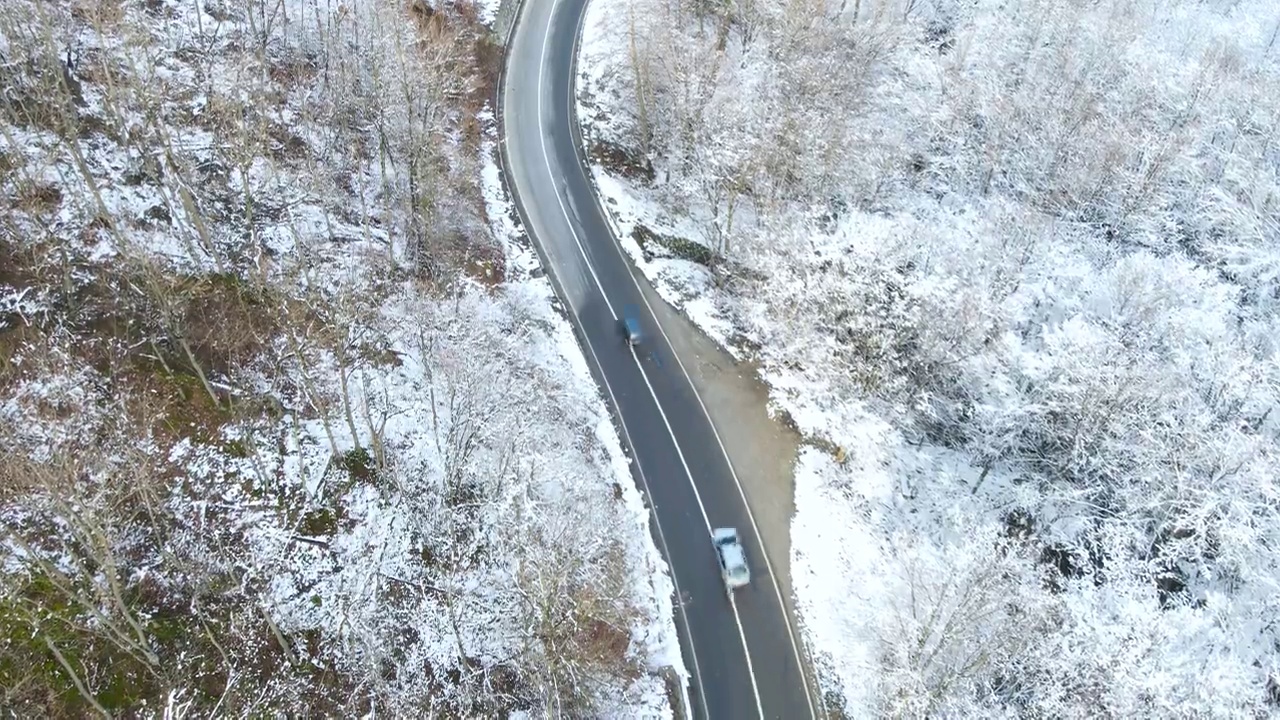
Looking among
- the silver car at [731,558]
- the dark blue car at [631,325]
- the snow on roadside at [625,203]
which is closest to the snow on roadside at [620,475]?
the silver car at [731,558]

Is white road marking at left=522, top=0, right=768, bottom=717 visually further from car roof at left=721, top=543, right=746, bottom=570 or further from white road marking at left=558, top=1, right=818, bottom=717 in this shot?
car roof at left=721, top=543, right=746, bottom=570

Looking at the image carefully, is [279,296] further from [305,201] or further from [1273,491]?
[1273,491]

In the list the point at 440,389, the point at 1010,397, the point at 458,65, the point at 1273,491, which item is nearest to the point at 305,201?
the point at 440,389

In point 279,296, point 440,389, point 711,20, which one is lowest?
point 440,389

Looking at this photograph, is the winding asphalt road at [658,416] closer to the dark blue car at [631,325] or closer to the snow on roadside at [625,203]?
the dark blue car at [631,325]

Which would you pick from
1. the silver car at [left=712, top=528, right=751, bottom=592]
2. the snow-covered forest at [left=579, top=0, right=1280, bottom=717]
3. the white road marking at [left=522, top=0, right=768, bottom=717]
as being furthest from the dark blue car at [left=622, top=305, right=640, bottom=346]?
the silver car at [left=712, top=528, right=751, bottom=592]

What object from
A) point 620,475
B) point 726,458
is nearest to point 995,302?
point 726,458

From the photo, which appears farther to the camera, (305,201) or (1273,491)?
(305,201)
